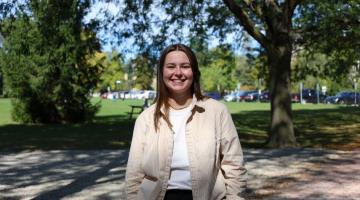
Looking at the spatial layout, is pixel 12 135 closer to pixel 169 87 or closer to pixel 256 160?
pixel 256 160

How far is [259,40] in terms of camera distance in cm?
1647

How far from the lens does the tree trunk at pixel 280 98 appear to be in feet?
53.2

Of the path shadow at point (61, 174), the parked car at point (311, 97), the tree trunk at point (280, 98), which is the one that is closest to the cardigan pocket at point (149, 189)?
the path shadow at point (61, 174)

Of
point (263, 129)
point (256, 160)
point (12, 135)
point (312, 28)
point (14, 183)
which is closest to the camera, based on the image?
point (14, 183)

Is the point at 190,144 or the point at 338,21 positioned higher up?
the point at 338,21

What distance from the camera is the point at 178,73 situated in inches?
125

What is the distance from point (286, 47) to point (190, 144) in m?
13.5

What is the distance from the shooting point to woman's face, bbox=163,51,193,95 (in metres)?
3.19

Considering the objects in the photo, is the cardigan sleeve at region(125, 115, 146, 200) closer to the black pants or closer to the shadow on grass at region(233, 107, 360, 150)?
the black pants

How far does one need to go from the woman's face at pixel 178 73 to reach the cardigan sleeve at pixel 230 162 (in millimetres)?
263

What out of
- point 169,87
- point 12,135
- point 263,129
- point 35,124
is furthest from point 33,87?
point 169,87

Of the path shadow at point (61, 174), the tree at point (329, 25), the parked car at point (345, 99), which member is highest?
the tree at point (329, 25)

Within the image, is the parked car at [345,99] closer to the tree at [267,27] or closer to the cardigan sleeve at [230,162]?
the tree at [267,27]

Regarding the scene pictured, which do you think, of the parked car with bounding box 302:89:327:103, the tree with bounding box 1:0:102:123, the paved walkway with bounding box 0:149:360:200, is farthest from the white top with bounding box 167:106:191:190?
the parked car with bounding box 302:89:327:103
